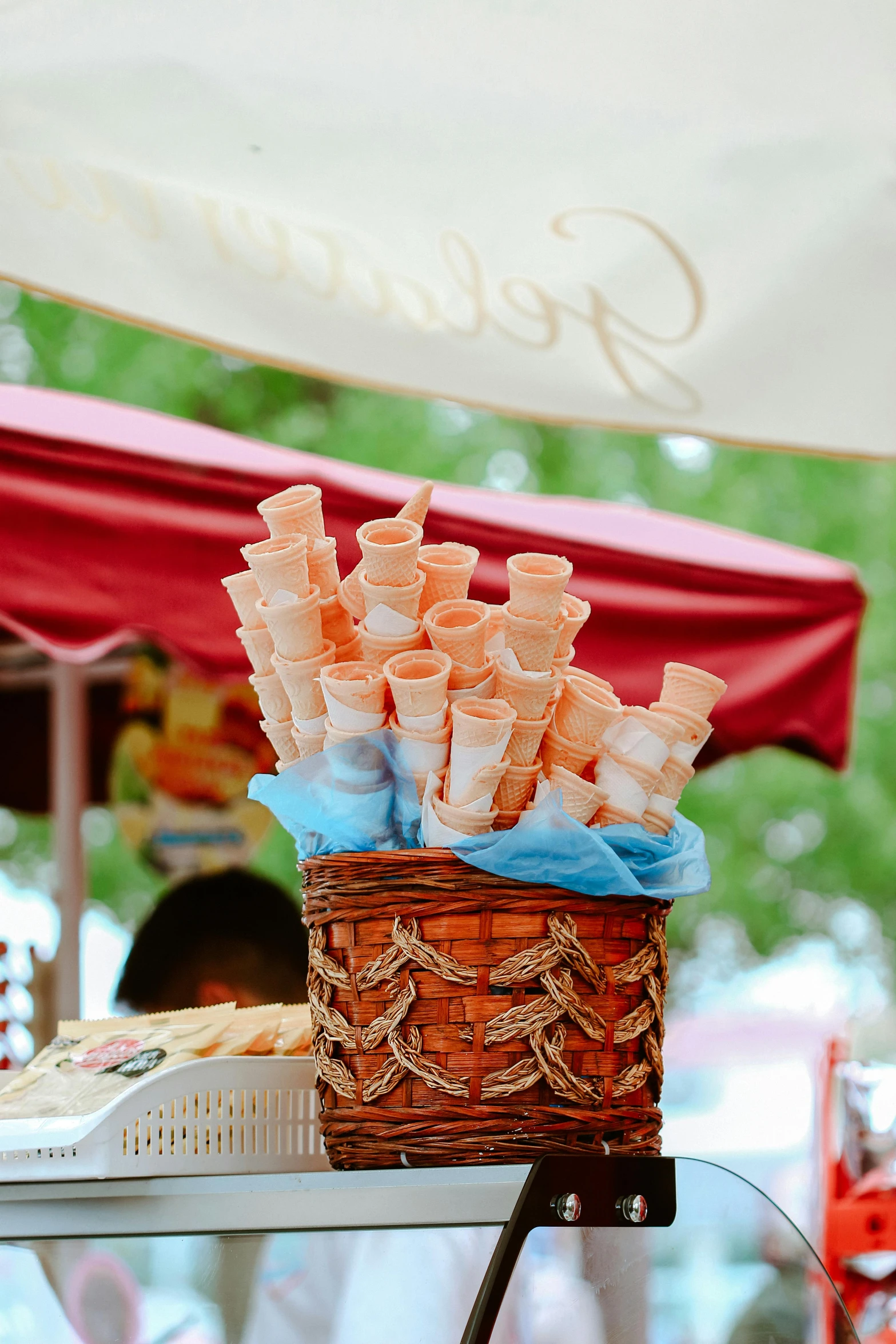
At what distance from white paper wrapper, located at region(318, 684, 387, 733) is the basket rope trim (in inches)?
5.2

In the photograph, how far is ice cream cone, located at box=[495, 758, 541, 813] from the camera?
901mm

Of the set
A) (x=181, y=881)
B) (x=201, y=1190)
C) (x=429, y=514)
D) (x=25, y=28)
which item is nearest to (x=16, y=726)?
(x=181, y=881)

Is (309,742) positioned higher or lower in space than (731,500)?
lower

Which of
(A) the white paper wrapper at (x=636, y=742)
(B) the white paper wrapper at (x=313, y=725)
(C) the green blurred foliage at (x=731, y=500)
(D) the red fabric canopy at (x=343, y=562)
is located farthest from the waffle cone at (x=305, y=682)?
(C) the green blurred foliage at (x=731, y=500)

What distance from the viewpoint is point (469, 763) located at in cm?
86

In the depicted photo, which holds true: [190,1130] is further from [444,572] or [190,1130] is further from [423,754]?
[444,572]

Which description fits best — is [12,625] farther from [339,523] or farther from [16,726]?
[16,726]

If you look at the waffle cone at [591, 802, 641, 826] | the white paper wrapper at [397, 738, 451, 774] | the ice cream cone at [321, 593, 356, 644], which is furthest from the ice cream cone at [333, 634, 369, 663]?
the waffle cone at [591, 802, 641, 826]

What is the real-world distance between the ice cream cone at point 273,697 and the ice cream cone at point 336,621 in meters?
0.05

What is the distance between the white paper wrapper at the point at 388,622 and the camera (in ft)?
3.01

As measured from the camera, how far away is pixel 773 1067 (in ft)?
10.7

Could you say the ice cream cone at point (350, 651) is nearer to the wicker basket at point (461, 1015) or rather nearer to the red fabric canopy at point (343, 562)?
the wicker basket at point (461, 1015)

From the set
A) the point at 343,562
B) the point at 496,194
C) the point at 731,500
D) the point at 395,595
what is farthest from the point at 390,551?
the point at 731,500

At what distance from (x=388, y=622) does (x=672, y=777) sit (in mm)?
238
